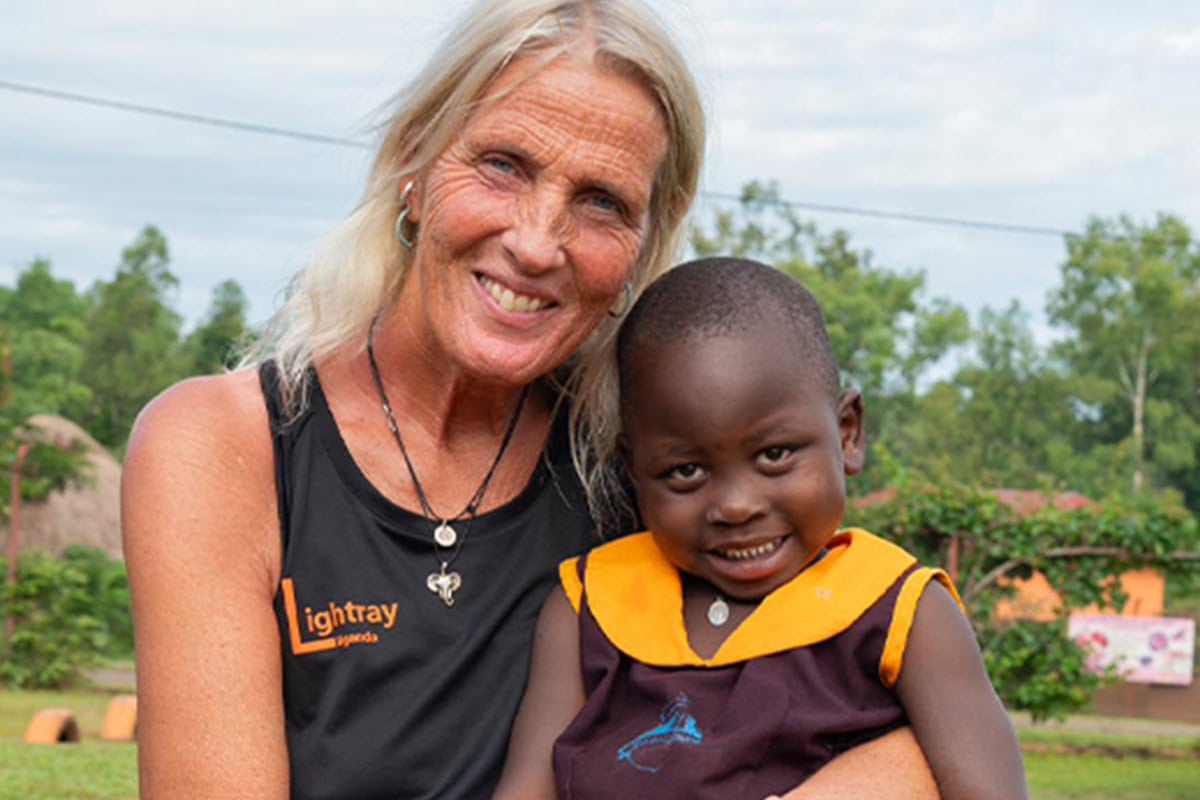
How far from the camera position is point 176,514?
267cm

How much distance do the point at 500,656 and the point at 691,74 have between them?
1049mm

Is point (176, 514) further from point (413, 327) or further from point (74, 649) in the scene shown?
point (74, 649)

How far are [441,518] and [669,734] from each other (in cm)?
62

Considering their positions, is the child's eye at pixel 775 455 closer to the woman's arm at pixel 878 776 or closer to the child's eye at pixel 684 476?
the child's eye at pixel 684 476

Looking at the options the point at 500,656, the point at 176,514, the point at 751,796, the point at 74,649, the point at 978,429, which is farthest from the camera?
the point at 978,429

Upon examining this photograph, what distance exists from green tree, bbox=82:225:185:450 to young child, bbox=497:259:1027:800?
38.5 metres

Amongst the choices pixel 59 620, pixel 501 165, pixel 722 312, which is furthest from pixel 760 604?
pixel 59 620

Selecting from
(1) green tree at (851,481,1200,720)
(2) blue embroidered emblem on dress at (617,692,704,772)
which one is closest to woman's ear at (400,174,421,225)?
(2) blue embroidered emblem on dress at (617,692,704,772)

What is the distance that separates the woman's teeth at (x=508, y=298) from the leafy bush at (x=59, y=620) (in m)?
16.8

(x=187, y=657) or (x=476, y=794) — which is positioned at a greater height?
(x=187, y=657)

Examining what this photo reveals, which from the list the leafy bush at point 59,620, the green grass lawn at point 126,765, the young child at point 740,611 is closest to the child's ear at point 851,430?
the young child at point 740,611

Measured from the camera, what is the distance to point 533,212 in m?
2.83

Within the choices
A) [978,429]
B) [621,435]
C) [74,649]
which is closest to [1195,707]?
[978,429]

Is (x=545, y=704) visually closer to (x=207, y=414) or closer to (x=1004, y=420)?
(x=207, y=414)
